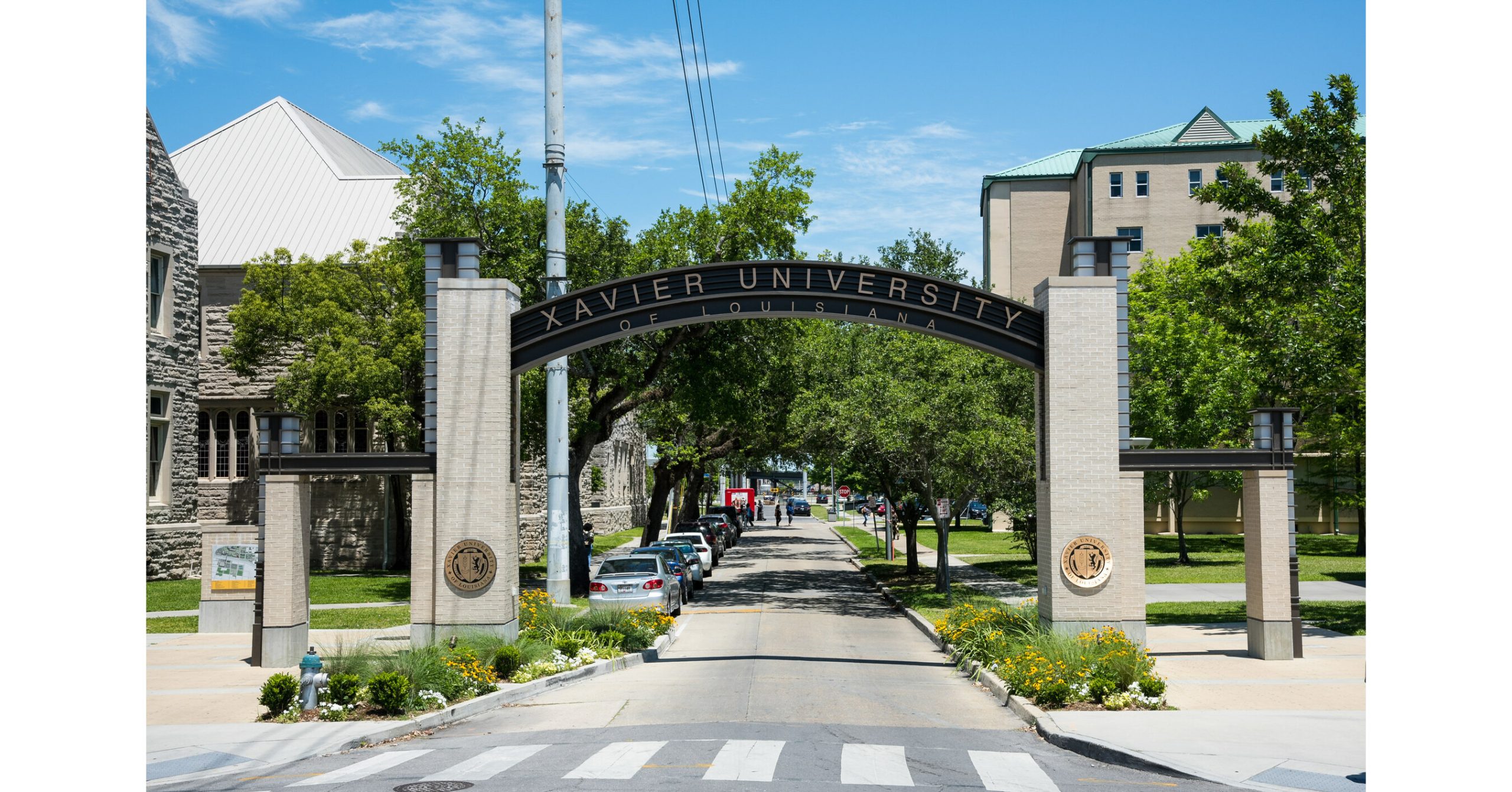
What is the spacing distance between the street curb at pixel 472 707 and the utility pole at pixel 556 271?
7.06 ft

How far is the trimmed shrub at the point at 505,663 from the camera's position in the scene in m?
16.0

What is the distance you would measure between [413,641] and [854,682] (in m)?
6.29

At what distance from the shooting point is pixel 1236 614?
24750 millimetres

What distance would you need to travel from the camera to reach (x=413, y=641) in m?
16.7

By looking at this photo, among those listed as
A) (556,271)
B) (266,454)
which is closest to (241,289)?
(266,454)

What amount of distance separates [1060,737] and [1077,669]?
93.2 inches

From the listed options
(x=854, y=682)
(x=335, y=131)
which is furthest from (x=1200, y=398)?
(x=335, y=131)

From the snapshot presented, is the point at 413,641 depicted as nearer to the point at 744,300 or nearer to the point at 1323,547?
the point at 744,300

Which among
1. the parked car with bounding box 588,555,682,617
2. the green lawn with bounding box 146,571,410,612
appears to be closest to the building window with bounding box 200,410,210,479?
the green lawn with bounding box 146,571,410,612

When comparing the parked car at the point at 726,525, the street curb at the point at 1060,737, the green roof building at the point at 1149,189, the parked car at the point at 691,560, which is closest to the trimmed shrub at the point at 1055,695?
the street curb at the point at 1060,737

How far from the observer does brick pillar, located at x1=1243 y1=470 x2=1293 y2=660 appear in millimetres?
18047

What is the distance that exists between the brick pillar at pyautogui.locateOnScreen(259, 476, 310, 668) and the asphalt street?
4922 millimetres

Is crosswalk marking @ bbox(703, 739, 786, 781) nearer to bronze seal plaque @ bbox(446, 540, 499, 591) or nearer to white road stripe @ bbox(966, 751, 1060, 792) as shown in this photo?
white road stripe @ bbox(966, 751, 1060, 792)

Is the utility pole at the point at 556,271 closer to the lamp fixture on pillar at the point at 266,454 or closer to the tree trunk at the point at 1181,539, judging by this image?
the lamp fixture on pillar at the point at 266,454
